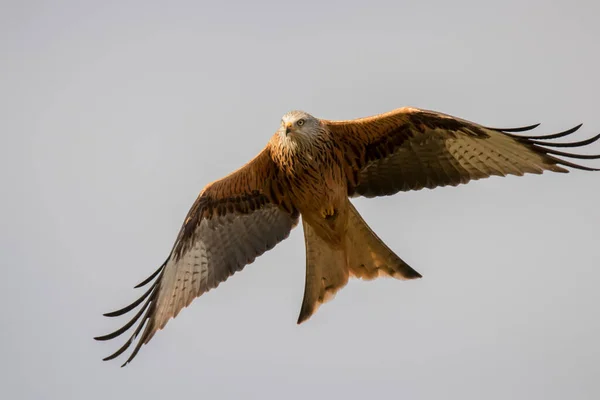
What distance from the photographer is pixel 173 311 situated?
1044 cm

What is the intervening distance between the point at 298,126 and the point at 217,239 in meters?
1.69

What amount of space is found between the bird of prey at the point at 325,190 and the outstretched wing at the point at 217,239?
11 millimetres

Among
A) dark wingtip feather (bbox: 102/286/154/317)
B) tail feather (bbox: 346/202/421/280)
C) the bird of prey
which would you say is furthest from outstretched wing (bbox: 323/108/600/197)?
dark wingtip feather (bbox: 102/286/154/317)

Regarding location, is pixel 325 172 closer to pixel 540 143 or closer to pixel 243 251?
pixel 243 251

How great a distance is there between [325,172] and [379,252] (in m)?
1.07

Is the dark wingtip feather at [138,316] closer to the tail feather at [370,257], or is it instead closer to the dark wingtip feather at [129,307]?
the dark wingtip feather at [129,307]

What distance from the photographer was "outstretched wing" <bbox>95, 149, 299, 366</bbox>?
10.4 metres

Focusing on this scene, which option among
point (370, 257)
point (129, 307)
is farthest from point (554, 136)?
point (129, 307)

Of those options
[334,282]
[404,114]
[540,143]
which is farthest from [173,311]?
[540,143]

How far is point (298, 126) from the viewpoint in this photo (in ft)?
32.0

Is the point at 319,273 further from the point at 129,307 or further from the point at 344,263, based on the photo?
the point at 129,307

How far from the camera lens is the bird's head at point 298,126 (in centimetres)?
971

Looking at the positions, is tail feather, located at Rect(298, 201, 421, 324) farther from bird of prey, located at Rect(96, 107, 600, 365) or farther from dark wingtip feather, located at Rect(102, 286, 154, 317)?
dark wingtip feather, located at Rect(102, 286, 154, 317)

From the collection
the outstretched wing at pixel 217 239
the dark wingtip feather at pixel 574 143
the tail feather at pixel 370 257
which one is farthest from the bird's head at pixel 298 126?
the dark wingtip feather at pixel 574 143
